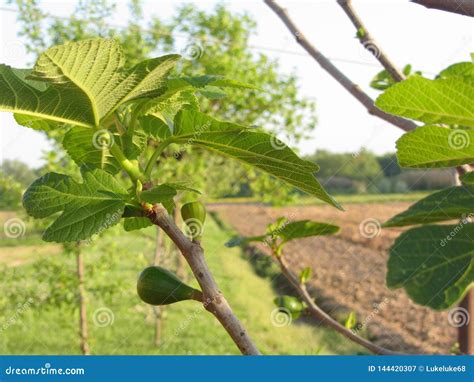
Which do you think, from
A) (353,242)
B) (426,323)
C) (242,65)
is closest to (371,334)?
(426,323)

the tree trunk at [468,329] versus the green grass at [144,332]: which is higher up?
the tree trunk at [468,329]

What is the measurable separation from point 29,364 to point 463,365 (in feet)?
2.02

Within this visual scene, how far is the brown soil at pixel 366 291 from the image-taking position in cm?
577

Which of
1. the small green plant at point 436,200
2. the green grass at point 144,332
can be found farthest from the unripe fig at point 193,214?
the green grass at point 144,332

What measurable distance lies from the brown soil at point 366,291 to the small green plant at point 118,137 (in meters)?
0.83

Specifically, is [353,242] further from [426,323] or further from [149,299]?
[149,299]

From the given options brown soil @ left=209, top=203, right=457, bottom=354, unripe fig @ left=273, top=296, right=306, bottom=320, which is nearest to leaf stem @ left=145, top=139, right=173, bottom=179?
unripe fig @ left=273, top=296, right=306, bottom=320

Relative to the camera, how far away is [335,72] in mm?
903

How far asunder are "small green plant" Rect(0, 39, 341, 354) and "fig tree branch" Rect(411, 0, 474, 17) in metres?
0.20

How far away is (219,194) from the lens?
15.9 ft

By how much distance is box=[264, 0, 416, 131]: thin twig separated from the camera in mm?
809

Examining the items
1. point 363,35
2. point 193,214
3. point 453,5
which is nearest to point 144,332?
point 363,35

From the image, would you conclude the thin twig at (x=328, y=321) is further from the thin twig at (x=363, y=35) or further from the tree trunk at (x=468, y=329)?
the thin twig at (x=363, y=35)

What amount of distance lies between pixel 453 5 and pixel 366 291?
296 inches
